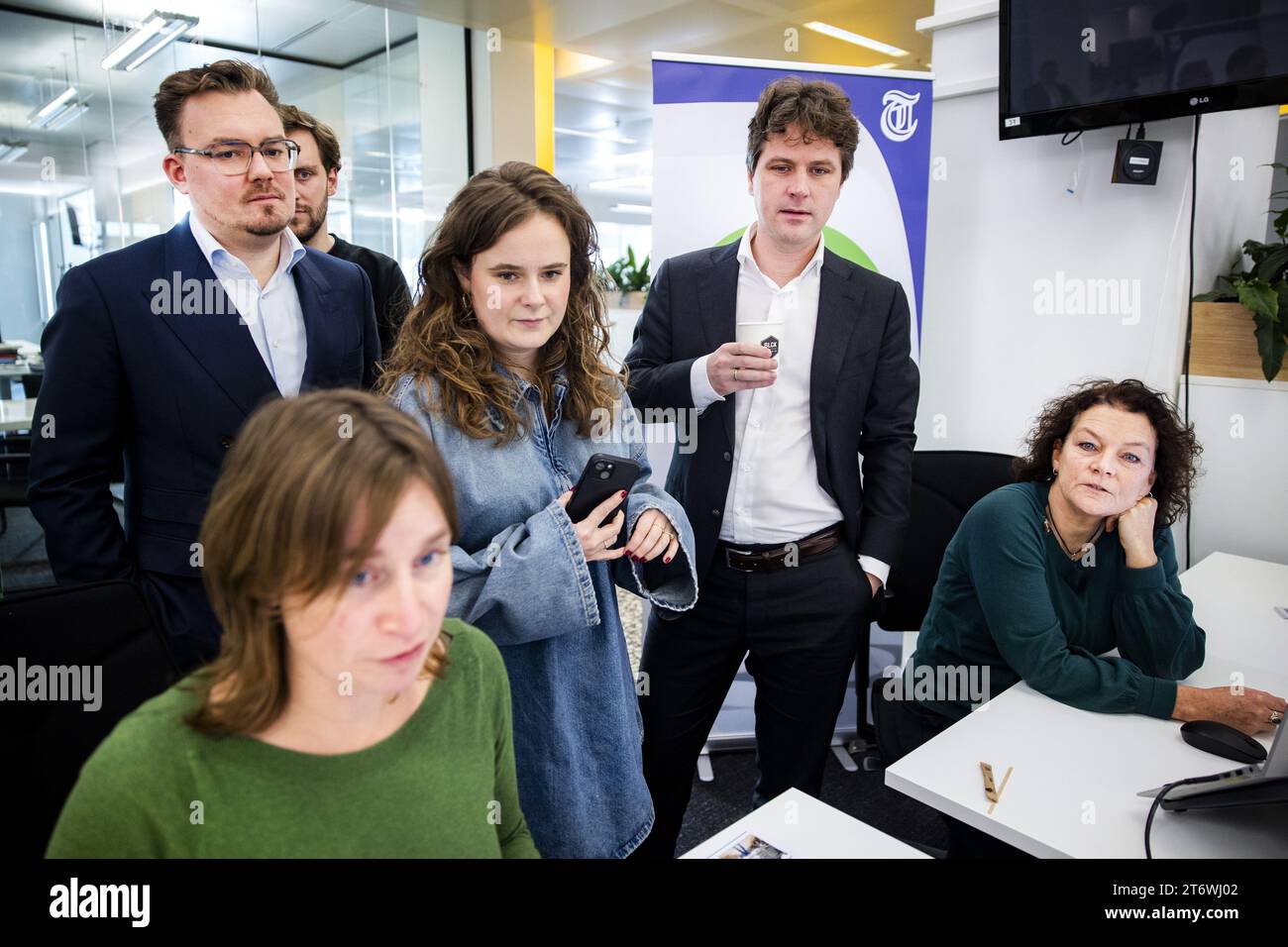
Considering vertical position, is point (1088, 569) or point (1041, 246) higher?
point (1041, 246)

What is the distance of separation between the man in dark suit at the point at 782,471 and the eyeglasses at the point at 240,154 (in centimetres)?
77

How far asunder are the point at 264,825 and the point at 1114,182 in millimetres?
2209

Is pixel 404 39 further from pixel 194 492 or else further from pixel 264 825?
pixel 264 825

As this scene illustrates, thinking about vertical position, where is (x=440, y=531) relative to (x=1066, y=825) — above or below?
above

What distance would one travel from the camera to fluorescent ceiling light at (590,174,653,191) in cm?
1268

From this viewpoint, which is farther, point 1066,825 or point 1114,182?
point 1114,182

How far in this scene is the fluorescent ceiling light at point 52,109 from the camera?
14.0 feet

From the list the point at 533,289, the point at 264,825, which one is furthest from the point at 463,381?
the point at 264,825

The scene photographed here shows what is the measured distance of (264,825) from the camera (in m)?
0.63

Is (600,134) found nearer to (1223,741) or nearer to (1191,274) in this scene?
(1191,274)

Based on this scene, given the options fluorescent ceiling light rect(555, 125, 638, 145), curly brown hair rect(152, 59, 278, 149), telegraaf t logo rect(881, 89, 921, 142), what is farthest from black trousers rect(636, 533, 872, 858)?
fluorescent ceiling light rect(555, 125, 638, 145)

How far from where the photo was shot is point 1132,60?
1.80 metres

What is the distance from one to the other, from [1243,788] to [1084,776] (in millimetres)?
213

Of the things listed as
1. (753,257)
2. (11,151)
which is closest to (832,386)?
(753,257)
